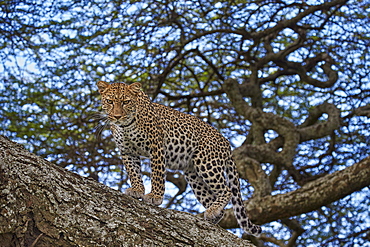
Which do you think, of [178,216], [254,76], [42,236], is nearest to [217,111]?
[254,76]

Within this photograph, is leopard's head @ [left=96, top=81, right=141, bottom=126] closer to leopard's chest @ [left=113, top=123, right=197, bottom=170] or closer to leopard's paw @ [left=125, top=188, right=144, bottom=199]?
leopard's chest @ [left=113, top=123, right=197, bottom=170]

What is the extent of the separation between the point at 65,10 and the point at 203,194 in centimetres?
514

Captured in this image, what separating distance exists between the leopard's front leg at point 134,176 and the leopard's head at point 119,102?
1.41 ft

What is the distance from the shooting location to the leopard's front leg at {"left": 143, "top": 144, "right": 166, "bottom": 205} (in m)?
4.87

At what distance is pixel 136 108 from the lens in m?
5.20

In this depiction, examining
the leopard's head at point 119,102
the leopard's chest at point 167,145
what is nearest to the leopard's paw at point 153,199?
the leopard's chest at point 167,145

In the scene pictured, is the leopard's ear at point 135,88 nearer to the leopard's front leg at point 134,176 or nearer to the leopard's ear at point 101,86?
the leopard's ear at point 101,86

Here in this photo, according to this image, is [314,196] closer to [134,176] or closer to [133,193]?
[134,176]

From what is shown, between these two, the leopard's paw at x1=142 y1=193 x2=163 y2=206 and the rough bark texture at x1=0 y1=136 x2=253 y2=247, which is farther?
the leopard's paw at x1=142 y1=193 x2=163 y2=206

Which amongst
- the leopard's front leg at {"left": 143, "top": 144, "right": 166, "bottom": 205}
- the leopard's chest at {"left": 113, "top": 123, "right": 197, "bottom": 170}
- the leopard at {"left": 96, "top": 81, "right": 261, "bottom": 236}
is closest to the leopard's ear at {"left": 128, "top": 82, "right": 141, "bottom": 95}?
the leopard at {"left": 96, "top": 81, "right": 261, "bottom": 236}

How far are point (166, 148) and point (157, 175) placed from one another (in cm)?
44

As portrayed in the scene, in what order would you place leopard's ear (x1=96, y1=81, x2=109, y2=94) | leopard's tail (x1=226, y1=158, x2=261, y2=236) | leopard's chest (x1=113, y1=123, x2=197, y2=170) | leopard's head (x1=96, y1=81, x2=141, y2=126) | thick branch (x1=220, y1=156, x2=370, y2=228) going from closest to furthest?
1. leopard's head (x1=96, y1=81, x2=141, y2=126)
2. leopard's chest (x1=113, y1=123, x2=197, y2=170)
3. leopard's ear (x1=96, y1=81, x2=109, y2=94)
4. leopard's tail (x1=226, y1=158, x2=261, y2=236)
5. thick branch (x1=220, y1=156, x2=370, y2=228)

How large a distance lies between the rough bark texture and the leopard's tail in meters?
1.94

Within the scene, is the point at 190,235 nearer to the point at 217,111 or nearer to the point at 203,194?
the point at 203,194
